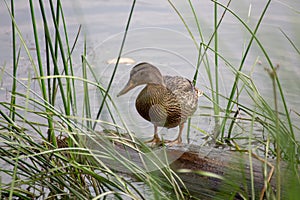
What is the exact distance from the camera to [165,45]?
467 cm

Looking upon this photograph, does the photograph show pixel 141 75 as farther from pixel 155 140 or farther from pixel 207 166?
pixel 207 166

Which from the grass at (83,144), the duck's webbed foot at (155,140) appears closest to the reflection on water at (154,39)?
the duck's webbed foot at (155,140)

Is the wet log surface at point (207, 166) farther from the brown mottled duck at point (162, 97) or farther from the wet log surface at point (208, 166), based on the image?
the brown mottled duck at point (162, 97)

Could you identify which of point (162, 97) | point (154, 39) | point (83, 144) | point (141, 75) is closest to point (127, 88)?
point (141, 75)

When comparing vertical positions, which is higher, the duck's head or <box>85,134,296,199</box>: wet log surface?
the duck's head

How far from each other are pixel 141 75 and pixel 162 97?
21 cm

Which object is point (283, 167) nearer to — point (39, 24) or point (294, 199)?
point (294, 199)

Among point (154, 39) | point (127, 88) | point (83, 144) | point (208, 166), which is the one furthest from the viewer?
point (154, 39)

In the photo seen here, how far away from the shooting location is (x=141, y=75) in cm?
325

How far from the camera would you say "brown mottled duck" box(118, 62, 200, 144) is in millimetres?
3271

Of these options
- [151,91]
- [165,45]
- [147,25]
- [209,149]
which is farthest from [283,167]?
[147,25]

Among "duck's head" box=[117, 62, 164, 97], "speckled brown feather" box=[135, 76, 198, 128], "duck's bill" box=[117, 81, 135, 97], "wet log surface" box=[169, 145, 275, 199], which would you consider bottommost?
"wet log surface" box=[169, 145, 275, 199]

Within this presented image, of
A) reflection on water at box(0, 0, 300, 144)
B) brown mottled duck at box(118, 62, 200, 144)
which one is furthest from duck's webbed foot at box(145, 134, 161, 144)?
reflection on water at box(0, 0, 300, 144)

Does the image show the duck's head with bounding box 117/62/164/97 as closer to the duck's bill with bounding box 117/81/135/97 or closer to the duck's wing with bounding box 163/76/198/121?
the duck's bill with bounding box 117/81/135/97
